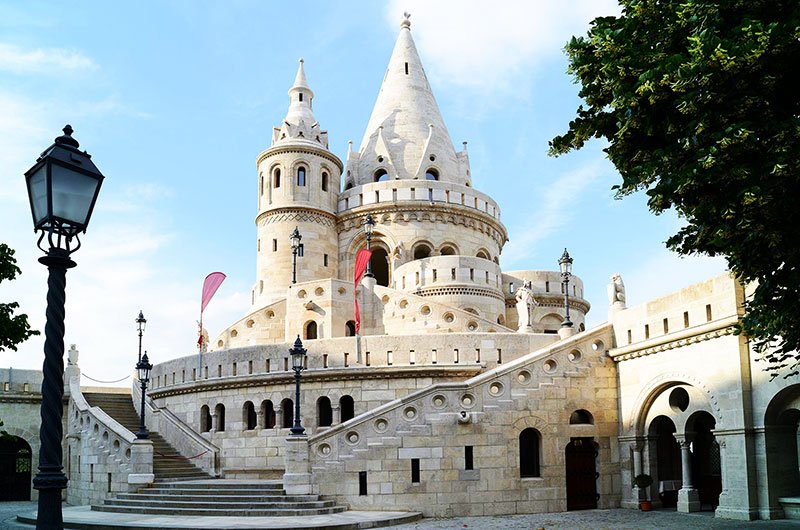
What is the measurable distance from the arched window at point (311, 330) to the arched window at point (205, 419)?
5.33 meters

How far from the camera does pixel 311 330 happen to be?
110 ft

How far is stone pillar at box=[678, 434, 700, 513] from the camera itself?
19922 mm

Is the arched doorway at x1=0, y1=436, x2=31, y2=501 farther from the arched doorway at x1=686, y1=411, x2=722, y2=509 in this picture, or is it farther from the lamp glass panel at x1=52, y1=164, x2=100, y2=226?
the lamp glass panel at x1=52, y1=164, x2=100, y2=226

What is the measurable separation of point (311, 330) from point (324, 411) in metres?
6.93

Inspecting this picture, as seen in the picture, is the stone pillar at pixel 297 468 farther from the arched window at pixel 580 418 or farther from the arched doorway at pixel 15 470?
the arched doorway at pixel 15 470

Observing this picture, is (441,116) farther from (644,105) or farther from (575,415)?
(644,105)

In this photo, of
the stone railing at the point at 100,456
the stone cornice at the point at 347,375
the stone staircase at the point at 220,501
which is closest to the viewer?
the stone staircase at the point at 220,501

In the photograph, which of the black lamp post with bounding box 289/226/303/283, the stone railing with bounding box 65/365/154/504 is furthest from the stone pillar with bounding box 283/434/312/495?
the black lamp post with bounding box 289/226/303/283

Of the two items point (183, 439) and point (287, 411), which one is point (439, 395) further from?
point (183, 439)

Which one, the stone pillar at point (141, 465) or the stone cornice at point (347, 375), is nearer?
the stone pillar at point (141, 465)

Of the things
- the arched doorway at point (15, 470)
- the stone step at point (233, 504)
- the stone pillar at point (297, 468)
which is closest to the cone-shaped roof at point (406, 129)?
the arched doorway at point (15, 470)

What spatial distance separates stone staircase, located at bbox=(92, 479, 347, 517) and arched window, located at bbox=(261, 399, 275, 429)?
3890 mm

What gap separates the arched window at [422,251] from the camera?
134ft

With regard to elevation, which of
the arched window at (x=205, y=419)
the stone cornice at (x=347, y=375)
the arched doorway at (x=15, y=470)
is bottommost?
the arched doorway at (x=15, y=470)
